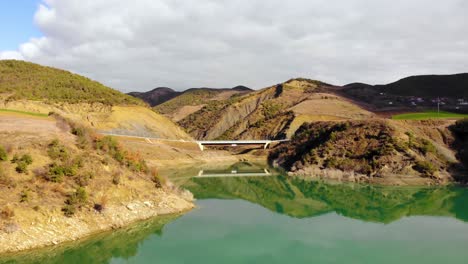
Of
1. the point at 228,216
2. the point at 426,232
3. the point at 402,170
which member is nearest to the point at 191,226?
the point at 228,216

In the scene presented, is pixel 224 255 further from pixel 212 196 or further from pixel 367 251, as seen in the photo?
pixel 212 196

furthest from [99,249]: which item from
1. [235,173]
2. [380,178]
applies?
[235,173]

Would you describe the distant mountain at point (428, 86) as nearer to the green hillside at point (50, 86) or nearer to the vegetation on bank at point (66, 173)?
the green hillside at point (50, 86)

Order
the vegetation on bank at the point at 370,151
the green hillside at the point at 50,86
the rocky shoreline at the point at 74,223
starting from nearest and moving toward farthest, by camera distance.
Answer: the rocky shoreline at the point at 74,223
the vegetation on bank at the point at 370,151
the green hillside at the point at 50,86

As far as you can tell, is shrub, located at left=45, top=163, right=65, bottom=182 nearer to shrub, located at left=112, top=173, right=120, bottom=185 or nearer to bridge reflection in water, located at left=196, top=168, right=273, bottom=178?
shrub, located at left=112, top=173, right=120, bottom=185

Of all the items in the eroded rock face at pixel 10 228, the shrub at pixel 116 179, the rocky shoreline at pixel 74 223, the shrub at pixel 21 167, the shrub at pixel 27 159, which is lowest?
the rocky shoreline at pixel 74 223

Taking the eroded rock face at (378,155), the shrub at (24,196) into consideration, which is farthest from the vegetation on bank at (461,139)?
the shrub at (24,196)

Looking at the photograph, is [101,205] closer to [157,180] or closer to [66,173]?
[66,173]
